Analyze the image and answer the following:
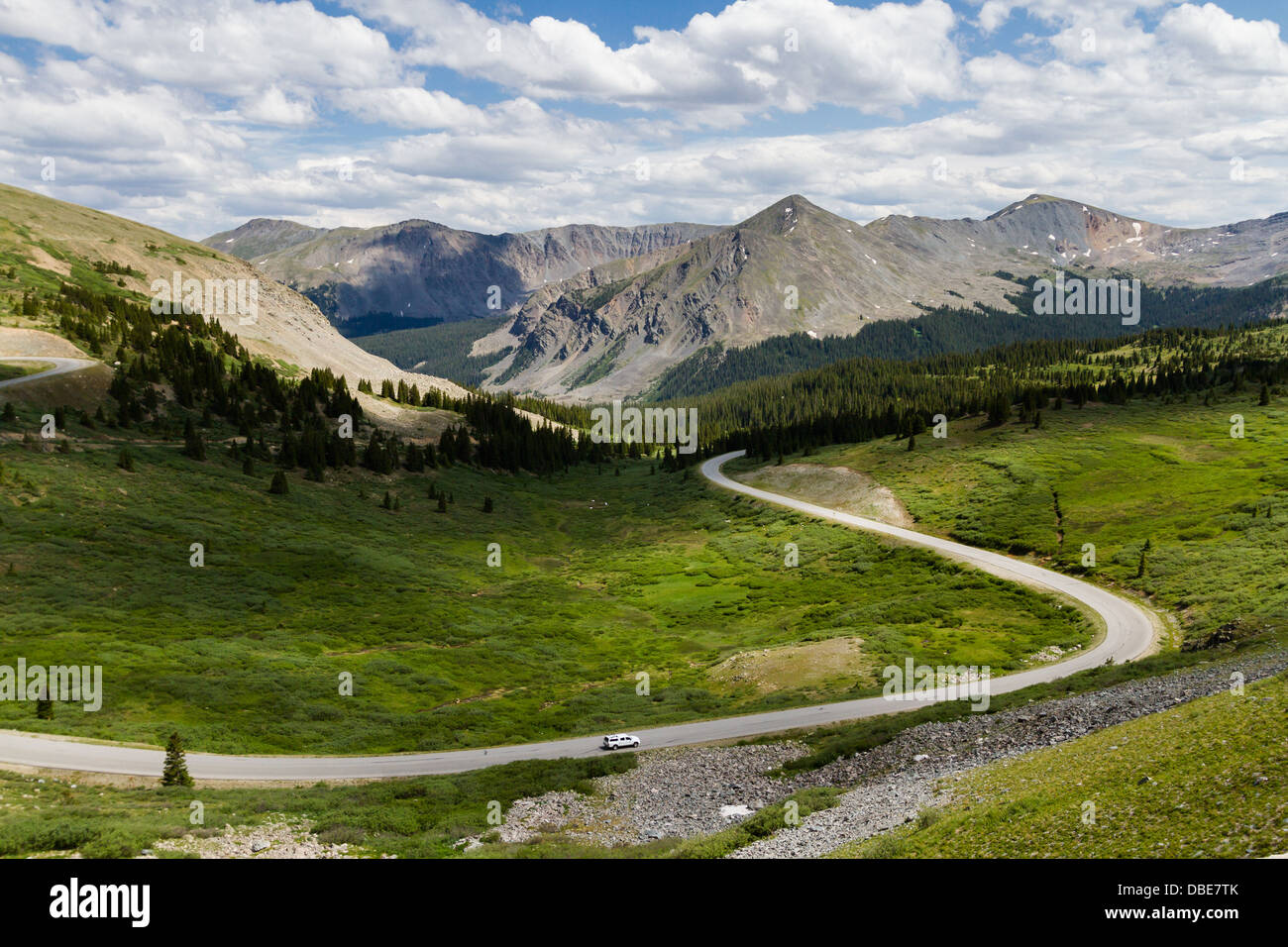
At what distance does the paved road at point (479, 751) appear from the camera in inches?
1590

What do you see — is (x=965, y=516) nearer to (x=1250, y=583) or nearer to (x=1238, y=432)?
(x=1250, y=583)

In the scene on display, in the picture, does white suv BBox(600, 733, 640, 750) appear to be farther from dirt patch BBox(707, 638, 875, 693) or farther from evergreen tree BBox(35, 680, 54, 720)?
evergreen tree BBox(35, 680, 54, 720)

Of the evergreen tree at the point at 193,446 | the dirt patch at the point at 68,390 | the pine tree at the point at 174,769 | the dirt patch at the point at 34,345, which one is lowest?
the pine tree at the point at 174,769

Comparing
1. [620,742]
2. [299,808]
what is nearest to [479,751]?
[620,742]

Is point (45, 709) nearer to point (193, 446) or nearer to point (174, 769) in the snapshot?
point (174, 769)

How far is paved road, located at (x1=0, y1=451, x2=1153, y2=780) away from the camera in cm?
4038

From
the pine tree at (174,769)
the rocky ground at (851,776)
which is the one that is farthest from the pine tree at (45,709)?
the rocky ground at (851,776)

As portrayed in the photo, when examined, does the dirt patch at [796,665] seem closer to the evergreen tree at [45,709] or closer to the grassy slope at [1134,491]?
the grassy slope at [1134,491]

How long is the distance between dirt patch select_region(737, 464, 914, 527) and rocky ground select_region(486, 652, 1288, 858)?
8210cm

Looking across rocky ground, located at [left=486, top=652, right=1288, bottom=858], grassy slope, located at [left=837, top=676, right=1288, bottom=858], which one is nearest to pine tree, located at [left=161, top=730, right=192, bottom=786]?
rocky ground, located at [left=486, top=652, right=1288, bottom=858]

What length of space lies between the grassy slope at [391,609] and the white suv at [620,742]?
5.24 m

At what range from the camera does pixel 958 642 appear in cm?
6438

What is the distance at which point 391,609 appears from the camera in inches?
3447

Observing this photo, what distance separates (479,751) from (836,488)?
356ft
